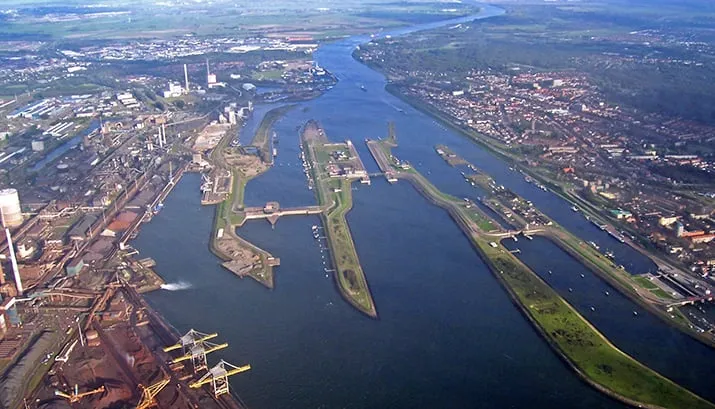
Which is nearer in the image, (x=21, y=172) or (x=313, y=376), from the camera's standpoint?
(x=313, y=376)

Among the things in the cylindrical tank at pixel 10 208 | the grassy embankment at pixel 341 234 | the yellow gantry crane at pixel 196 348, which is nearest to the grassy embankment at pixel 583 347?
the grassy embankment at pixel 341 234

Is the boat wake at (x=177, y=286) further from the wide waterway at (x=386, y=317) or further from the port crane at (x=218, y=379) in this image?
the port crane at (x=218, y=379)

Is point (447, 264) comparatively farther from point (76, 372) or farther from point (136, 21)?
point (136, 21)

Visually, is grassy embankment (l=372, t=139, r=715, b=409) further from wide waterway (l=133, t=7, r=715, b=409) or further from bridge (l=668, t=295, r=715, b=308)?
bridge (l=668, t=295, r=715, b=308)

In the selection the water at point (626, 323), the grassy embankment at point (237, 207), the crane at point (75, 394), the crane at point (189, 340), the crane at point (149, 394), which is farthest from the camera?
the grassy embankment at point (237, 207)

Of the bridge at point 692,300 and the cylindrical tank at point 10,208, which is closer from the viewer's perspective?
the bridge at point 692,300

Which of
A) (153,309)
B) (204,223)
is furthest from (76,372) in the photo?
(204,223)

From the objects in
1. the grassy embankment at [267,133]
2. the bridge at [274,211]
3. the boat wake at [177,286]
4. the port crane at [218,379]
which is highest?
the port crane at [218,379]

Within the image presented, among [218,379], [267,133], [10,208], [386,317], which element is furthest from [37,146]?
[386,317]
